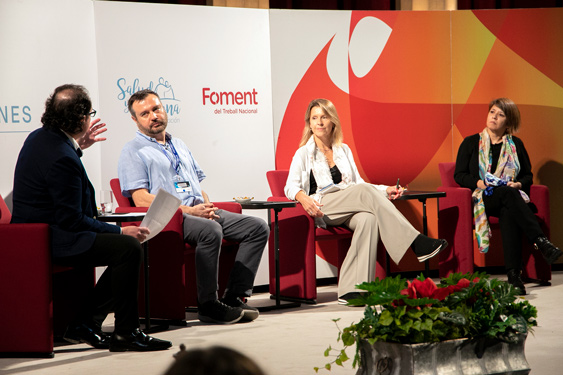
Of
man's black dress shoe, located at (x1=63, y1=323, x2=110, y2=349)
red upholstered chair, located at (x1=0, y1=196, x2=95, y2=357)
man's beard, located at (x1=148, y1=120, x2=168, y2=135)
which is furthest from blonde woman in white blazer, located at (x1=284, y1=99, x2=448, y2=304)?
red upholstered chair, located at (x1=0, y1=196, x2=95, y2=357)

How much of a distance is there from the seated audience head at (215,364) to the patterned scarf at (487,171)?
15.4 feet

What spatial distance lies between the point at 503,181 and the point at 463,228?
0.44 metres

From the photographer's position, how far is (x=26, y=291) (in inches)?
132

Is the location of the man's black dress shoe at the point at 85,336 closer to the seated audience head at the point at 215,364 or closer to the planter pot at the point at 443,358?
the planter pot at the point at 443,358

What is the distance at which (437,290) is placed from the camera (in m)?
2.10

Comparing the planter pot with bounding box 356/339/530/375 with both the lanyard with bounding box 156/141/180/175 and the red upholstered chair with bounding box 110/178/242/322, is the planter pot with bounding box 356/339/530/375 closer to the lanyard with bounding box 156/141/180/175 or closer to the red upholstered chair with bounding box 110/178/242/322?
the red upholstered chair with bounding box 110/178/242/322

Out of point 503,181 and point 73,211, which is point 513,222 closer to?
point 503,181

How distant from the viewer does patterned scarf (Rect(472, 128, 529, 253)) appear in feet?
17.1

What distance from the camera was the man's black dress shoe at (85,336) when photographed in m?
3.57

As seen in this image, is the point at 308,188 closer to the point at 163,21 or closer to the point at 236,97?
the point at 236,97

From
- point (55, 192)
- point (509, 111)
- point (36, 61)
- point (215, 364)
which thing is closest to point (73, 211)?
point (55, 192)

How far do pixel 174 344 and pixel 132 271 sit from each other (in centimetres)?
44

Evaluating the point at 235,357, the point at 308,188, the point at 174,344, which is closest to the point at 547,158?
the point at 308,188

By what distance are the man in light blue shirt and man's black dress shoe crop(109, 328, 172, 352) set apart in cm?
67
